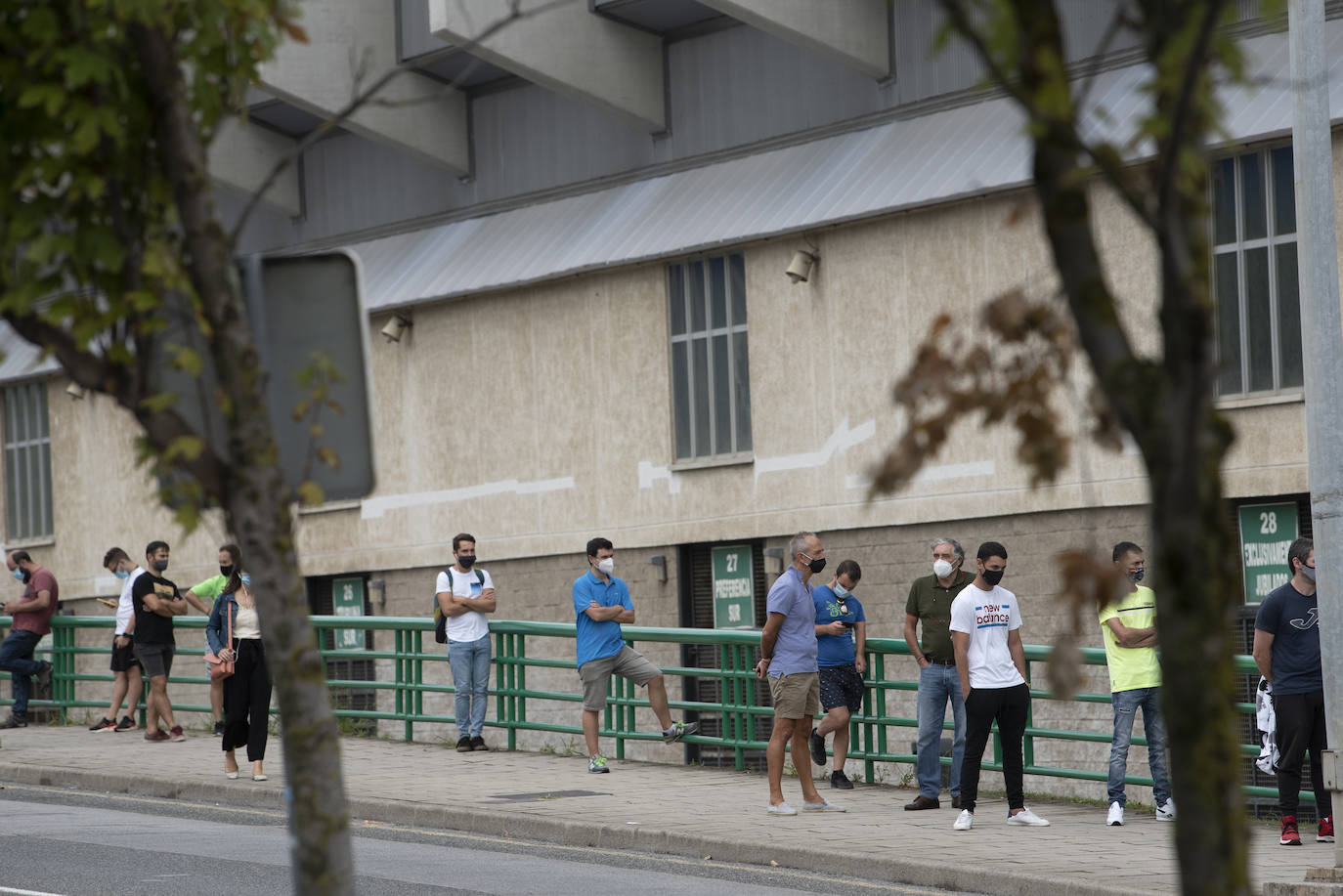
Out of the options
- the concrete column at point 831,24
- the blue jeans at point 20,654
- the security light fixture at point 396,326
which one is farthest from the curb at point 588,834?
the concrete column at point 831,24

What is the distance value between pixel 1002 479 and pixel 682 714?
4.51 metres

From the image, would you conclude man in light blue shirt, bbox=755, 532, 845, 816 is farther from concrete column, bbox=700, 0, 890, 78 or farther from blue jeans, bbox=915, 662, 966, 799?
concrete column, bbox=700, 0, 890, 78

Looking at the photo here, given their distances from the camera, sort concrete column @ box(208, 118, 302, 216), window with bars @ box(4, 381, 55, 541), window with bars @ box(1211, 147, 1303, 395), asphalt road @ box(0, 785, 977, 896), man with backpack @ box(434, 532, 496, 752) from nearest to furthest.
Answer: asphalt road @ box(0, 785, 977, 896), window with bars @ box(1211, 147, 1303, 395), man with backpack @ box(434, 532, 496, 752), concrete column @ box(208, 118, 302, 216), window with bars @ box(4, 381, 55, 541)

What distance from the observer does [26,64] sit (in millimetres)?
4898

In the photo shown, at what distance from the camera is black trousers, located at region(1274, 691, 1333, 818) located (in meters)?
11.8

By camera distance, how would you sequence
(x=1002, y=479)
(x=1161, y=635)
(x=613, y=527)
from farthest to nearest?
1. (x=613, y=527)
2. (x=1002, y=479)
3. (x=1161, y=635)

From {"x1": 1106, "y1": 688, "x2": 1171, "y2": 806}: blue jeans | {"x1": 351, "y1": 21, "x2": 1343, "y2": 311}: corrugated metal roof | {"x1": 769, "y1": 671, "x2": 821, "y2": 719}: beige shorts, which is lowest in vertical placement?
{"x1": 1106, "y1": 688, "x2": 1171, "y2": 806}: blue jeans

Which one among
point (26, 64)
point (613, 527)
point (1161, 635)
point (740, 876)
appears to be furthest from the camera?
point (613, 527)

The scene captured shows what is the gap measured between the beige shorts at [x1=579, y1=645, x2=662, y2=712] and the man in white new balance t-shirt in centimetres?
383

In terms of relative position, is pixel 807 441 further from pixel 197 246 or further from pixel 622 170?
pixel 197 246

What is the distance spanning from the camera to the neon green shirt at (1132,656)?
12812mm

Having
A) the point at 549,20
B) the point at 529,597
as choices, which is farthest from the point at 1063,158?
the point at 529,597

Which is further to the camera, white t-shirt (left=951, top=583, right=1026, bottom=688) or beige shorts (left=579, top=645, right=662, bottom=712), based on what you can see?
beige shorts (left=579, top=645, right=662, bottom=712)

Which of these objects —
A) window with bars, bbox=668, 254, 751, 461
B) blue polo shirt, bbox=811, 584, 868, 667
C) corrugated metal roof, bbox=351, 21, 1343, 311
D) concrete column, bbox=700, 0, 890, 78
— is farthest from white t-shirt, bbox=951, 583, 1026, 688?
concrete column, bbox=700, 0, 890, 78
